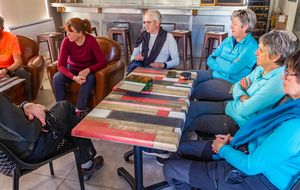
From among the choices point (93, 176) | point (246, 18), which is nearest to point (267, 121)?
point (93, 176)

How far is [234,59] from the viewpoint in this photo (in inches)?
97.1

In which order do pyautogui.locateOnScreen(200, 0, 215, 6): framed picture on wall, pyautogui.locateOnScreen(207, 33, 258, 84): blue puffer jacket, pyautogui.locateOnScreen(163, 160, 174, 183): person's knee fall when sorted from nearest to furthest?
pyautogui.locateOnScreen(163, 160, 174, 183): person's knee → pyautogui.locateOnScreen(207, 33, 258, 84): blue puffer jacket → pyautogui.locateOnScreen(200, 0, 215, 6): framed picture on wall

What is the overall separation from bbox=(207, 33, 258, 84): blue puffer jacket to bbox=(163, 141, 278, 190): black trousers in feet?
3.59

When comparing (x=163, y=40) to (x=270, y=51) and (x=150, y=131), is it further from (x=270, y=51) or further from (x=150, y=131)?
(x=150, y=131)

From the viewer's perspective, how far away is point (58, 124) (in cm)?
159

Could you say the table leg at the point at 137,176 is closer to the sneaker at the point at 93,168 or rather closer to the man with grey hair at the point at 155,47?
the sneaker at the point at 93,168

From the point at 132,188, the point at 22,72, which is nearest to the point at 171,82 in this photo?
the point at 132,188

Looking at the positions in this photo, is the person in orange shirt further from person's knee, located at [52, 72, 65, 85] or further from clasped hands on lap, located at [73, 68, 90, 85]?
clasped hands on lap, located at [73, 68, 90, 85]

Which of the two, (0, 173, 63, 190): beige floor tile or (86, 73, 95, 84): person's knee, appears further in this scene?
(86, 73, 95, 84): person's knee

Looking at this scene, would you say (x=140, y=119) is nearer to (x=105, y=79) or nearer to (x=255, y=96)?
(x=255, y=96)

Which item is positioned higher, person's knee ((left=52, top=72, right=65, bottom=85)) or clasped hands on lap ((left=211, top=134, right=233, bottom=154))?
person's knee ((left=52, top=72, right=65, bottom=85))

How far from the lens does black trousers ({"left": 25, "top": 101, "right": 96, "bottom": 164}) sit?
4.75ft

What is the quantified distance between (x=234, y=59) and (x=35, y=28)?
3.89 meters

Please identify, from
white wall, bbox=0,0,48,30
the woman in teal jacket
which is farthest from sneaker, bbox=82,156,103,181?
white wall, bbox=0,0,48,30
